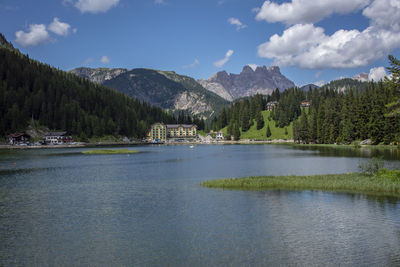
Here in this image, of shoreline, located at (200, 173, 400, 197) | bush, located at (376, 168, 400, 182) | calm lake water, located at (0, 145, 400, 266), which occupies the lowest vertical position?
calm lake water, located at (0, 145, 400, 266)

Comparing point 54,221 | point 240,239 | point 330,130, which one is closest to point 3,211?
point 54,221

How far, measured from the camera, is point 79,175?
73188 mm

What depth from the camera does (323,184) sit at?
51.7 meters

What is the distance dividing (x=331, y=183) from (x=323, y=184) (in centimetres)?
→ 122

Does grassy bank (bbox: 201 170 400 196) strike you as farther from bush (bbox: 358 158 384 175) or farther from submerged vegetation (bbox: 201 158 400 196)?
bush (bbox: 358 158 384 175)

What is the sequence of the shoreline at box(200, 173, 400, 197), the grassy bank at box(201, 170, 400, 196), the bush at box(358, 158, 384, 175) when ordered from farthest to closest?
the bush at box(358, 158, 384, 175)
the grassy bank at box(201, 170, 400, 196)
the shoreline at box(200, 173, 400, 197)

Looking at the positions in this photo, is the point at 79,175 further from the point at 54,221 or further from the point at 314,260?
the point at 314,260

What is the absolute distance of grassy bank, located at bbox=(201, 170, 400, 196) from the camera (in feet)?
156

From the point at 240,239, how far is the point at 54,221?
19549 millimetres

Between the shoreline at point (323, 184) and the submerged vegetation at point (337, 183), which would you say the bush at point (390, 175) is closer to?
the submerged vegetation at point (337, 183)

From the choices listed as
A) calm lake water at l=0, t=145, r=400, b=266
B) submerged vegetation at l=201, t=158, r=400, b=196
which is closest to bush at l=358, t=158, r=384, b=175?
submerged vegetation at l=201, t=158, r=400, b=196

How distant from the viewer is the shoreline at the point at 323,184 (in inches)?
1857

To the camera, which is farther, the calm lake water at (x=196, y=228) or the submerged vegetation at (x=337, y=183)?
the submerged vegetation at (x=337, y=183)

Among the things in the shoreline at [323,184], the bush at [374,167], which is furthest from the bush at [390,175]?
the bush at [374,167]
